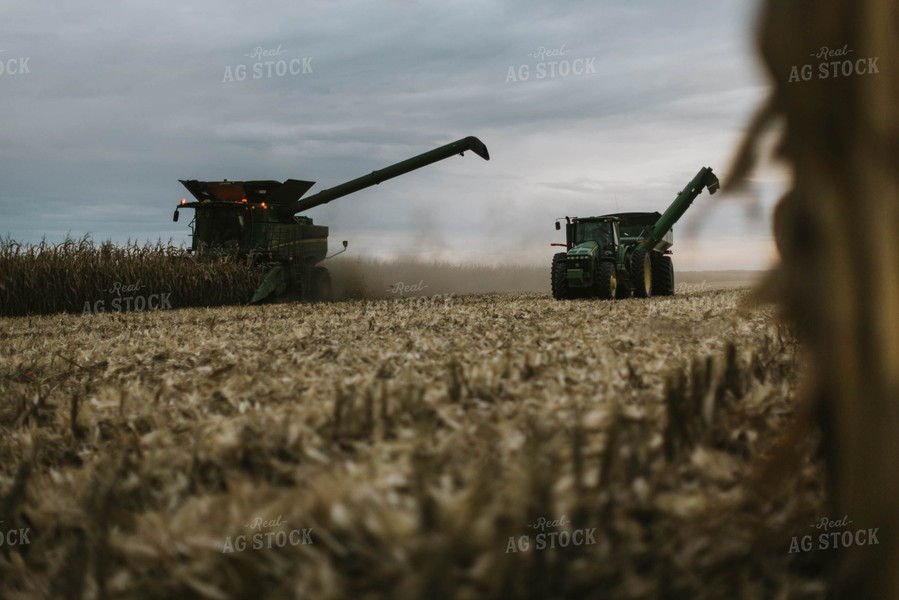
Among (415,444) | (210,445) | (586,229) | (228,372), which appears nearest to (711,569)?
(415,444)

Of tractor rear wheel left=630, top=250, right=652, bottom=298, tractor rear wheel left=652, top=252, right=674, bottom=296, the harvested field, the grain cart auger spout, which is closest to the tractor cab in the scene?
tractor rear wheel left=630, top=250, right=652, bottom=298

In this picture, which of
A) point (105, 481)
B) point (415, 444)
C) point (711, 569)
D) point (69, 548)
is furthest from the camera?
point (105, 481)

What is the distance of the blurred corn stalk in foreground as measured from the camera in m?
1.66

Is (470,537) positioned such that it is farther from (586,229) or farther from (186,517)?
(586,229)

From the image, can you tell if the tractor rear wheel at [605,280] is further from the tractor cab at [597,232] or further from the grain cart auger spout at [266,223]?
the grain cart auger spout at [266,223]

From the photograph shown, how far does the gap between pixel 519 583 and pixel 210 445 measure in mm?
1419

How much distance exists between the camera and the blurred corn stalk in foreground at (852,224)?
1.66 meters

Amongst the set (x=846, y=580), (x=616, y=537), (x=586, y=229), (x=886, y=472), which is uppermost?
(x=586, y=229)

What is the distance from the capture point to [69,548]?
6.68ft
